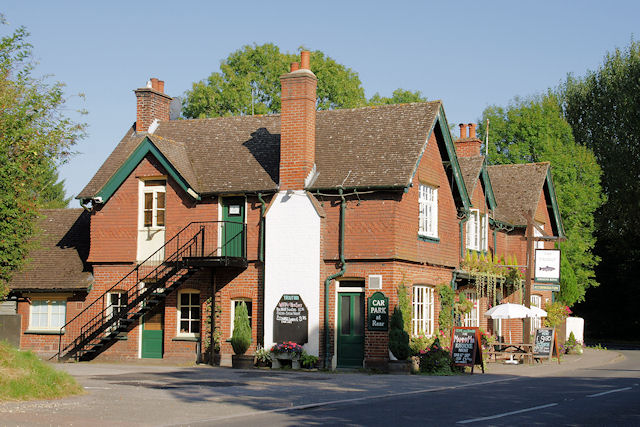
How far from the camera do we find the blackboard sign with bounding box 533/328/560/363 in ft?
96.4

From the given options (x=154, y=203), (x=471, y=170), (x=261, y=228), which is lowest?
(x=261, y=228)

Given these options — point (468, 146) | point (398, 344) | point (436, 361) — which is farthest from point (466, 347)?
point (468, 146)

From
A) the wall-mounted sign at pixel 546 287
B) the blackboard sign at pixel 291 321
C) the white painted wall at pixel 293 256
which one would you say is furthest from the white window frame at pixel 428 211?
the wall-mounted sign at pixel 546 287

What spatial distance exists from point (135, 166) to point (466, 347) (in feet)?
39.6

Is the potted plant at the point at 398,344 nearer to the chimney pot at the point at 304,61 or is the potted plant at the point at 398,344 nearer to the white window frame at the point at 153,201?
the chimney pot at the point at 304,61

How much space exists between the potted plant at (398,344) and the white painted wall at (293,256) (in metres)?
2.33

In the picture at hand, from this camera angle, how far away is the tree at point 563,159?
1796 inches

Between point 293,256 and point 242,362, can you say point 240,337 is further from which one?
point 293,256

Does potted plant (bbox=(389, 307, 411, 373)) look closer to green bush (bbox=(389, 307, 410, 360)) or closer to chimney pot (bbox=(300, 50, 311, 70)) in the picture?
green bush (bbox=(389, 307, 410, 360))

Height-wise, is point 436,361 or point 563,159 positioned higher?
point 563,159

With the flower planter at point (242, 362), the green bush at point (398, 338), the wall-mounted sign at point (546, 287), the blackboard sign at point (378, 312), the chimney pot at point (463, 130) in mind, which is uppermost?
the chimney pot at point (463, 130)

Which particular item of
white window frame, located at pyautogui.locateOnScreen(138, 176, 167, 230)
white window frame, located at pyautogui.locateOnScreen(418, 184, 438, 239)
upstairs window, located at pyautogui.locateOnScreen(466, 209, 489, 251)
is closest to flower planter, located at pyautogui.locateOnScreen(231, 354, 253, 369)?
white window frame, located at pyautogui.locateOnScreen(138, 176, 167, 230)

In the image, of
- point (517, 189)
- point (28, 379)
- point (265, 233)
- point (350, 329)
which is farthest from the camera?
point (517, 189)

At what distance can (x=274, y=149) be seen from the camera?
89.7ft
